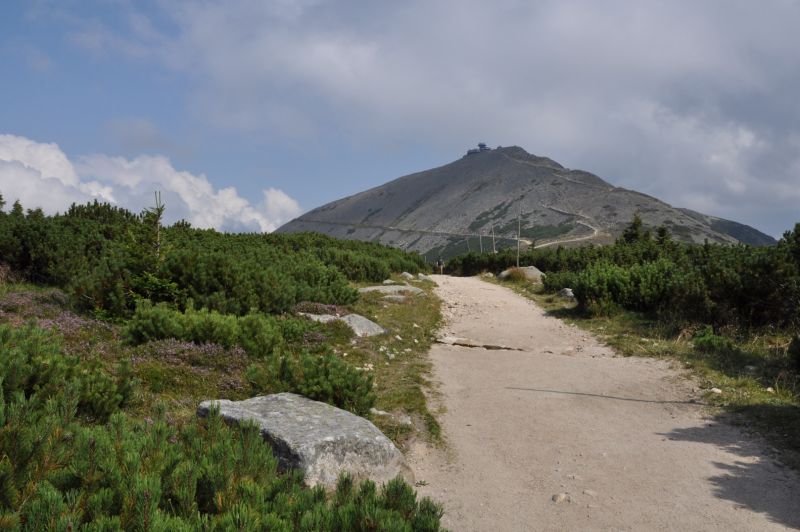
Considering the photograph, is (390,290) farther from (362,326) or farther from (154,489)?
(154,489)

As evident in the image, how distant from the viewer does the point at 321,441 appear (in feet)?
17.0

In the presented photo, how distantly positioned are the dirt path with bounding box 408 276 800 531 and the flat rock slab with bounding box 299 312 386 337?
2059 mm

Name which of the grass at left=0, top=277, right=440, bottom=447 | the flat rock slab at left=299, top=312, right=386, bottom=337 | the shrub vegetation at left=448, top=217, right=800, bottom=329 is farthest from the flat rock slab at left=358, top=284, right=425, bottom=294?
the grass at left=0, top=277, right=440, bottom=447

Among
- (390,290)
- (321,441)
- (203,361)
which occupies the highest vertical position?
(390,290)

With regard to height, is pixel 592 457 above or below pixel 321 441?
below

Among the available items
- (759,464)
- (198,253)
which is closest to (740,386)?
(759,464)

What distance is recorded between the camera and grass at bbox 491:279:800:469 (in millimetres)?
6820

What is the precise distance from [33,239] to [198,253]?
20.0 ft

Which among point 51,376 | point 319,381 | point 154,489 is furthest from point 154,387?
point 154,489

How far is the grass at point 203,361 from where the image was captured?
22.8 feet

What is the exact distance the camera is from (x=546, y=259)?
34.9 m

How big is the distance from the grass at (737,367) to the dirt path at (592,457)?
34 centimetres

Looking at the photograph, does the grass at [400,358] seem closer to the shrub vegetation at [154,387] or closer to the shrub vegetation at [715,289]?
the shrub vegetation at [154,387]

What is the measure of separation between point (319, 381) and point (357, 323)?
208 inches
